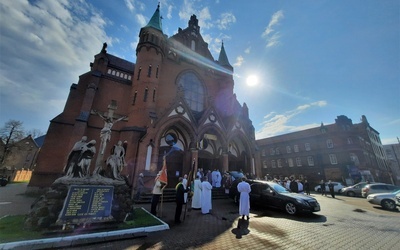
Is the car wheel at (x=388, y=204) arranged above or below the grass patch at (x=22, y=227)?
above

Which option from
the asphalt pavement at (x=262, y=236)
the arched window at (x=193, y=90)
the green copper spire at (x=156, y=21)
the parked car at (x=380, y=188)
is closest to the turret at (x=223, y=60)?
the arched window at (x=193, y=90)

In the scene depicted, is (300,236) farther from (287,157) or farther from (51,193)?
(287,157)

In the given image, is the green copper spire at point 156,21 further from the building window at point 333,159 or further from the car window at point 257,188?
the building window at point 333,159

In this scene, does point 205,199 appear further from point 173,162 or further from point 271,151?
point 271,151

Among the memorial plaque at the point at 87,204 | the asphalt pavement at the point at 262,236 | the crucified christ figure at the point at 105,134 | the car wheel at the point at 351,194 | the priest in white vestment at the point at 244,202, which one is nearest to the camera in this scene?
the asphalt pavement at the point at 262,236

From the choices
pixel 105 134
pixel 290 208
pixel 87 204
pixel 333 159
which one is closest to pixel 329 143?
pixel 333 159

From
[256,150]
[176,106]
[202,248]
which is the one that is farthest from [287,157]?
[202,248]

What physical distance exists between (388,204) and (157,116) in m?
17.9

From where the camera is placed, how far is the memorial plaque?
564 cm

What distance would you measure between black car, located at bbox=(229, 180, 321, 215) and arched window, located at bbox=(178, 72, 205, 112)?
482 inches

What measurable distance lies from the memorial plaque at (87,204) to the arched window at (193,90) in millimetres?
15146

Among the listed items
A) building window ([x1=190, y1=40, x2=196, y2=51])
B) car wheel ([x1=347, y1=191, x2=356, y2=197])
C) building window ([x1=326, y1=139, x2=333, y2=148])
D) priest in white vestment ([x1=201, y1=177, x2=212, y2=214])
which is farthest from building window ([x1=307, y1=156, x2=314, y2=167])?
priest in white vestment ([x1=201, y1=177, x2=212, y2=214])

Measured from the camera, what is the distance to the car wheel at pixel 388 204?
1127 cm

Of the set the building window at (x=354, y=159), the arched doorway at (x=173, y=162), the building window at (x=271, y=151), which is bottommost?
the arched doorway at (x=173, y=162)
